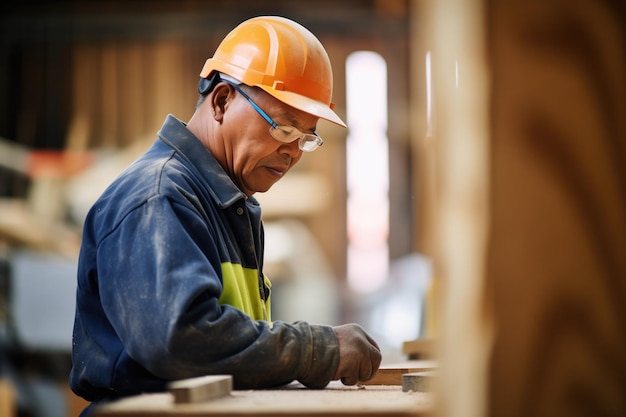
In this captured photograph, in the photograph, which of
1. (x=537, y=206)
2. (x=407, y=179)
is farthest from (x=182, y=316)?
(x=407, y=179)

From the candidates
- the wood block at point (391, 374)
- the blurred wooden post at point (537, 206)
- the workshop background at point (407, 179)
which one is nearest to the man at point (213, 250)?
the wood block at point (391, 374)

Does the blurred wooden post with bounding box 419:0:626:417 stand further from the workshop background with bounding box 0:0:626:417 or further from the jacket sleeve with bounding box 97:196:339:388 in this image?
the jacket sleeve with bounding box 97:196:339:388

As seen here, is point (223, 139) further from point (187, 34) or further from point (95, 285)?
point (187, 34)

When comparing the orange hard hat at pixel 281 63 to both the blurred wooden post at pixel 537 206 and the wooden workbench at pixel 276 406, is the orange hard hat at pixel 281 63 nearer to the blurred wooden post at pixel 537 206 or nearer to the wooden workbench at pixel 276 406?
the wooden workbench at pixel 276 406

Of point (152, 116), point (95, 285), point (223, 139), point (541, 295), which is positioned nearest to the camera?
point (541, 295)

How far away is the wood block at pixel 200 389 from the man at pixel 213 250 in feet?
0.67

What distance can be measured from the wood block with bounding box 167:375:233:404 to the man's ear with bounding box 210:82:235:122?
113cm

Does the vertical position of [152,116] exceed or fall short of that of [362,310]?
it exceeds it

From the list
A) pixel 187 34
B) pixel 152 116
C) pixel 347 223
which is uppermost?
pixel 187 34

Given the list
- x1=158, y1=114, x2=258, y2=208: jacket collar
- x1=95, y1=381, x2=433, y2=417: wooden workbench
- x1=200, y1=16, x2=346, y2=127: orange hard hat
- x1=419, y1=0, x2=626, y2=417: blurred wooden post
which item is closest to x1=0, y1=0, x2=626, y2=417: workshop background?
x1=419, y1=0, x2=626, y2=417: blurred wooden post

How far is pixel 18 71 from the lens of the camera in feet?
55.5

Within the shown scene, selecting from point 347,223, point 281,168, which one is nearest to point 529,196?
point 281,168

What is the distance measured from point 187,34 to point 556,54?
52.6 feet

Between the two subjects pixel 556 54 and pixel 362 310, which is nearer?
pixel 556 54
